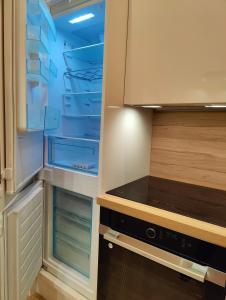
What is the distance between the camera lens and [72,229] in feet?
5.00

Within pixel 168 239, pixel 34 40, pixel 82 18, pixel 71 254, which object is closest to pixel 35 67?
pixel 34 40

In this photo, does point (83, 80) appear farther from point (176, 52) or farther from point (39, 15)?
point (176, 52)

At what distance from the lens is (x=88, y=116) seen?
1.48 meters

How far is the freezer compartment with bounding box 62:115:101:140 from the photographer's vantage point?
1.57m

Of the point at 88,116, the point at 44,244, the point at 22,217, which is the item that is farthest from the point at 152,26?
the point at 44,244

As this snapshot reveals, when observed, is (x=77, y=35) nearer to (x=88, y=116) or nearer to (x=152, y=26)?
(x=88, y=116)

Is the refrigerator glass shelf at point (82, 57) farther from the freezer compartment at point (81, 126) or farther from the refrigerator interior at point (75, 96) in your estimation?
the freezer compartment at point (81, 126)

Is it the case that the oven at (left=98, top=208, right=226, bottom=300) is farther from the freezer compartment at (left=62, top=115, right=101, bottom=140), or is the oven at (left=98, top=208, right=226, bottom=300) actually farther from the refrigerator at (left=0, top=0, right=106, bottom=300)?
the freezer compartment at (left=62, top=115, right=101, bottom=140)

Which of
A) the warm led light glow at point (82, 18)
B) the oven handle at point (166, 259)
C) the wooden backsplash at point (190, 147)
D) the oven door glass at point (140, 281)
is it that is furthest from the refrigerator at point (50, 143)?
the wooden backsplash at point (190, 147)

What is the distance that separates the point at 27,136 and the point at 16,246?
54 centimetres

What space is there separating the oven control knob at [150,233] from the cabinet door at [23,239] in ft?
2.00

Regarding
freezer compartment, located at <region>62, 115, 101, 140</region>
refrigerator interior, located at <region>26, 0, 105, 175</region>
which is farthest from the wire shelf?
freezer compartment, located at <region>62, 115, 101, 140</region>

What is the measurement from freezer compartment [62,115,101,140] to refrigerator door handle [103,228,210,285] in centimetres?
77

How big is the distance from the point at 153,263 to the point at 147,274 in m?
0.07
